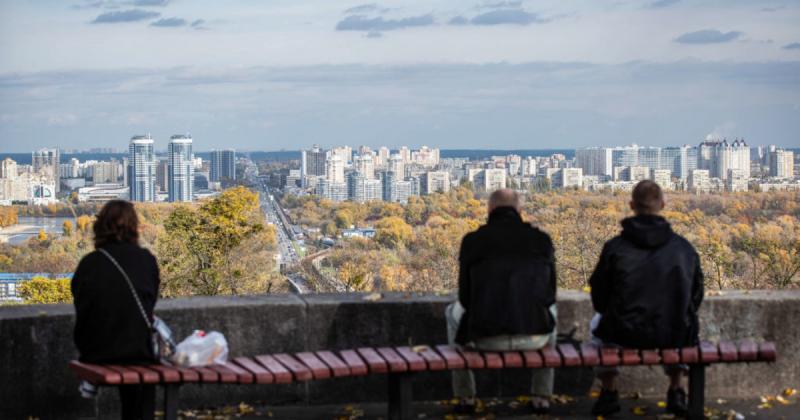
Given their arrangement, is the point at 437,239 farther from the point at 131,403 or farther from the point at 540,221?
the point at 131,403

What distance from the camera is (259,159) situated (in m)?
114

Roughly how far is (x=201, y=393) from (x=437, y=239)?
38.2m

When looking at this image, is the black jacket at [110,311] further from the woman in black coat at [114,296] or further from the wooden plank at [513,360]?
the wooden plank at [513,360]

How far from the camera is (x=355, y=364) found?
194 inches

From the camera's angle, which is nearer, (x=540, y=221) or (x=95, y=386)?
(x=95, y=386)

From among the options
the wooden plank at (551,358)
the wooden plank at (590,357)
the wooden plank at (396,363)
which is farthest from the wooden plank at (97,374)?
the wooden plank at (590,357)

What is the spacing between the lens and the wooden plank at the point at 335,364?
4.89 meters

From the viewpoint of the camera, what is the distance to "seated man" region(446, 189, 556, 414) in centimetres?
505

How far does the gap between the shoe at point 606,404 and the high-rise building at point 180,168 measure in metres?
73.6

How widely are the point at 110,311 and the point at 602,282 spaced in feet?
7.80

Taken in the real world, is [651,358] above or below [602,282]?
below

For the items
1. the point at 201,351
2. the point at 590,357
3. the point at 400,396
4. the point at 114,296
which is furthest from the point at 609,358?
the point at 114,296

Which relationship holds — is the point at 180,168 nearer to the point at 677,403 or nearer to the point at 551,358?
→ the point at 677,403

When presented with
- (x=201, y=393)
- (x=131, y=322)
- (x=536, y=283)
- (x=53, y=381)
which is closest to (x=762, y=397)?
(x=536, y=283)
